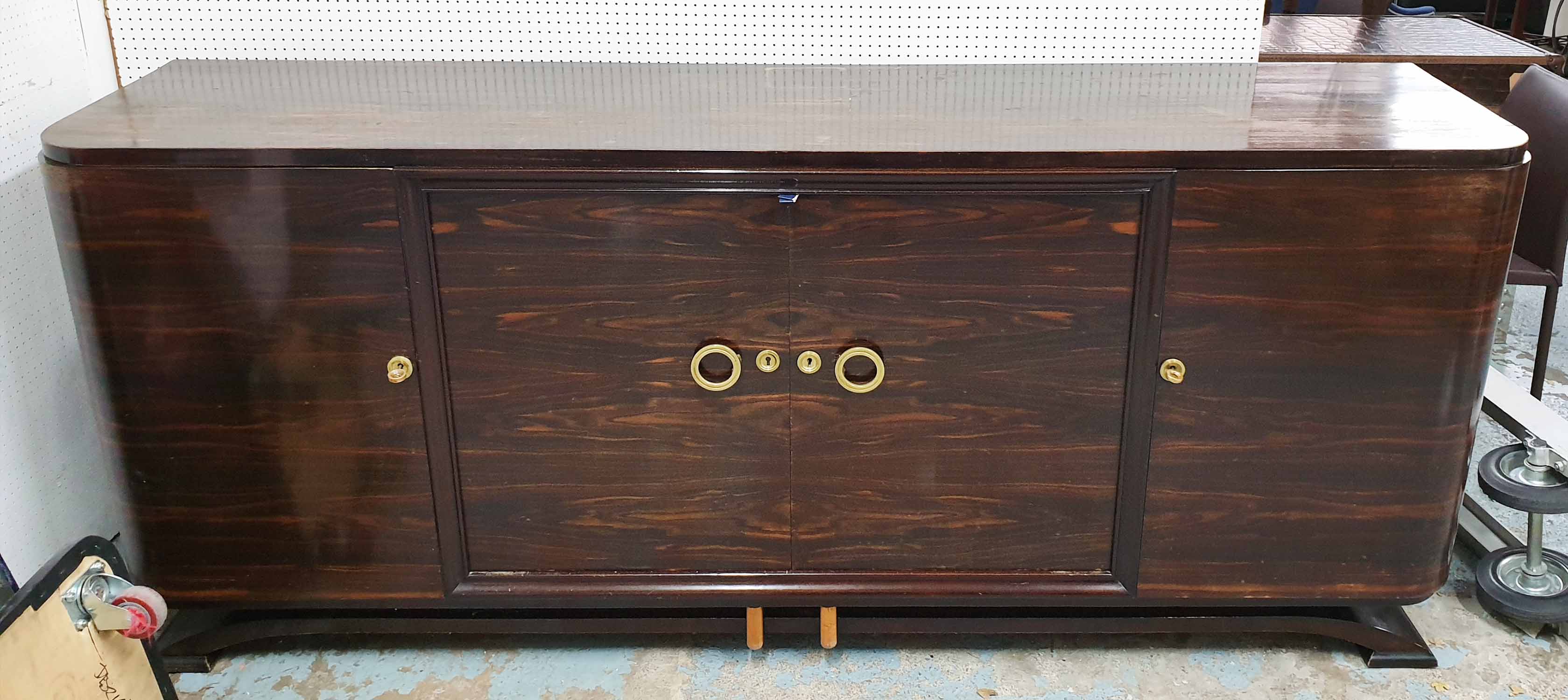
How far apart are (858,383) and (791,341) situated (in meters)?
0.11

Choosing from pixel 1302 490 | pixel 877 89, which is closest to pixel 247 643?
pixel 877 89

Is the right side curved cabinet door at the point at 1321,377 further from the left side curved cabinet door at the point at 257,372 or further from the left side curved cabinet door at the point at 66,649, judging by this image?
the left side curved cabinet door at the point at 66,649

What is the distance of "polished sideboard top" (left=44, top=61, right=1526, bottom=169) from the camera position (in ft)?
4.78

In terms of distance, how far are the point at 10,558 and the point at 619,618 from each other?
89 centimetres

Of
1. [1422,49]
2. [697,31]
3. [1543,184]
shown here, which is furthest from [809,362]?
[1422,49]

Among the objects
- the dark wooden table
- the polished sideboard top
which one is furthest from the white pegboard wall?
the dark wooden table

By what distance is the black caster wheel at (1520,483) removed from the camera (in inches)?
69.0

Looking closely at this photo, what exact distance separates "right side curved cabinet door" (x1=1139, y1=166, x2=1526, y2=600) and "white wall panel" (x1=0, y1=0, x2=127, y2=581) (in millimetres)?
1449

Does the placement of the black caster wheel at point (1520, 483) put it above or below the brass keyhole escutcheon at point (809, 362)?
below

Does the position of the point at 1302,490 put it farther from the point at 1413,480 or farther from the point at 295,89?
the point at 295,89

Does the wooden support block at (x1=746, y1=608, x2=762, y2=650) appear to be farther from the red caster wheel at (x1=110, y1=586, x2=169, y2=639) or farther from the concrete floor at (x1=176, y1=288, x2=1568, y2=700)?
the red caster wheel at (x1=110, y1=586, x2=169, y2=639)

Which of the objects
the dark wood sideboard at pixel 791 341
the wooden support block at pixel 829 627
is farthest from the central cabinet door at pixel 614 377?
the wooden support block at pixel 829 627

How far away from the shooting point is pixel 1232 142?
1.49 meters

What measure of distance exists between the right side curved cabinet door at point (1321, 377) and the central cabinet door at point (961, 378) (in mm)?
80
